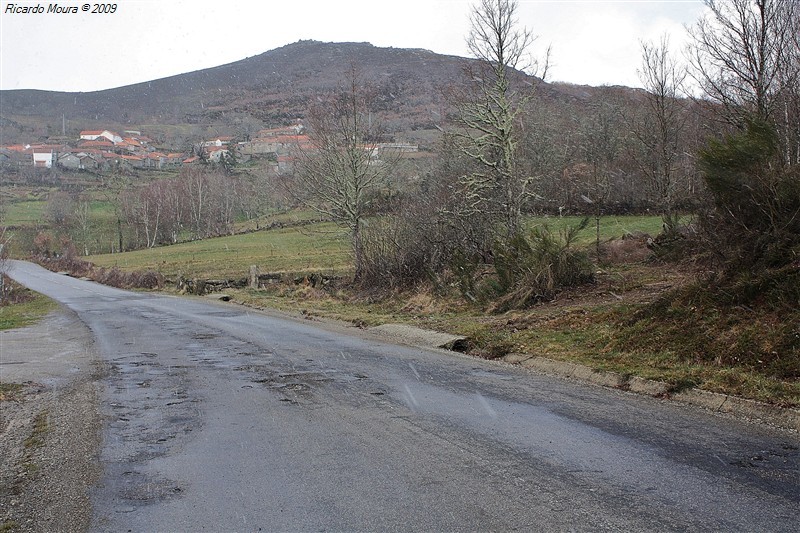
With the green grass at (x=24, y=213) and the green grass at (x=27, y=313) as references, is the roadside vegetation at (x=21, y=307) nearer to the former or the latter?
the green grass at (x=27, y=313)

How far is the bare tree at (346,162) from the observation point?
32.2 m

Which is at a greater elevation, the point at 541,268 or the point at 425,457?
the point at 541,268

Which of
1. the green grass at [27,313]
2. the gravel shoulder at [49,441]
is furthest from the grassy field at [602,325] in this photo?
the green grass at [27,313]

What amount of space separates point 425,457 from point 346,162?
27.2m

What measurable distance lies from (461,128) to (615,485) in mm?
24653

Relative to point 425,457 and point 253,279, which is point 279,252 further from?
point 425,457

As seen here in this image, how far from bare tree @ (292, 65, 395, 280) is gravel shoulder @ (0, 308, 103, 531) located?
1796cm

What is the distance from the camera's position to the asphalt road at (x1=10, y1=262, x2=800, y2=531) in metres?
4.86

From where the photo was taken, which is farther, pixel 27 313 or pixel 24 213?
pixel 24 213

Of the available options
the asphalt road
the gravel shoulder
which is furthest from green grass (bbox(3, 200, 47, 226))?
the asphalt road

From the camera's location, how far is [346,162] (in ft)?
107

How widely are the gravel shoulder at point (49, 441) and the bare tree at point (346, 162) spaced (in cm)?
1796

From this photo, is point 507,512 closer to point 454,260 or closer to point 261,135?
point 454,260

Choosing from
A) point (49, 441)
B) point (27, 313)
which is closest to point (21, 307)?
point (27, 313)
